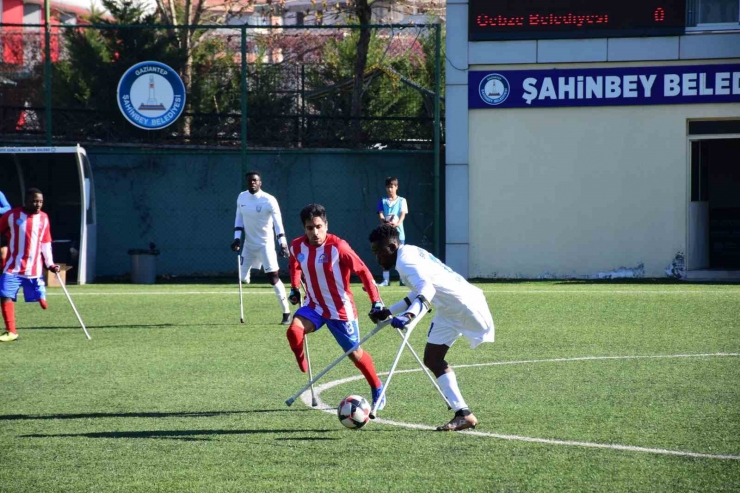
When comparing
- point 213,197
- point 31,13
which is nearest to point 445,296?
point 213,197

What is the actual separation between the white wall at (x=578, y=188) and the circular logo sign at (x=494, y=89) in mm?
205

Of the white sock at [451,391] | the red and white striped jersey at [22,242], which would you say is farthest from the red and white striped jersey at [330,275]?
the red and white striped jersey at [22,242]

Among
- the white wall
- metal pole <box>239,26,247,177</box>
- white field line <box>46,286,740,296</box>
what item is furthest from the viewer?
metal pole <box>239,26,247,177</box>

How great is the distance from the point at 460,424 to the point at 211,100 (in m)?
15.0

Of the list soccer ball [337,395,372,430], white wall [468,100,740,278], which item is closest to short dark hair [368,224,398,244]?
soccer ball [337,395,372,430]

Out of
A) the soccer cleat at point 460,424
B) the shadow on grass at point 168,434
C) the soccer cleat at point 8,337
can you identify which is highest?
the soccer cleat at point 460,424

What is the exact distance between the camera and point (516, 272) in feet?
63.1

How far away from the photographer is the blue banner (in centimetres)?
1866

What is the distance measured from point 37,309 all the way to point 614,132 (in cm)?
1054

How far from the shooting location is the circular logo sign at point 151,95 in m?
19.8

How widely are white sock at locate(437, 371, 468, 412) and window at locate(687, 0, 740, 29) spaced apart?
1355 centimetres

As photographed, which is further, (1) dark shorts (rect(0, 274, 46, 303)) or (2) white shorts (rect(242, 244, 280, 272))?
(2) white shorts (rect(242, 244, 280, 272))

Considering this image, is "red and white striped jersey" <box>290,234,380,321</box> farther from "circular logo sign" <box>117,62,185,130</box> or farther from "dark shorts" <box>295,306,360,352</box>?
"circular logo sign" <box>117,62,185,130</box>

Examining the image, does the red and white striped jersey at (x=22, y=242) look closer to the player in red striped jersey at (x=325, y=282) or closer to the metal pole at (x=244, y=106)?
the player in red striped jersey at (x=325, y=282)
